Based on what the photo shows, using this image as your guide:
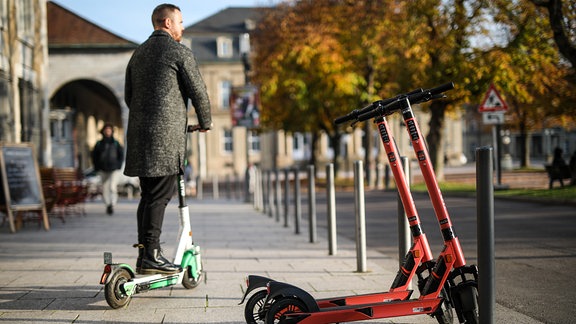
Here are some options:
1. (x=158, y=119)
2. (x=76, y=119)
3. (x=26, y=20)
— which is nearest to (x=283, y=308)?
(x=158, y=119)

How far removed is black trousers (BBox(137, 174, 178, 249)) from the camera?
5.19m

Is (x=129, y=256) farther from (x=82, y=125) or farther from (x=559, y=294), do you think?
(x=82, y=125)

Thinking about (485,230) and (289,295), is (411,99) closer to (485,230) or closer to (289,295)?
(485,230)

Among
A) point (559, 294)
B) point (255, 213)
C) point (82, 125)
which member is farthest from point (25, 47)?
point (82, 125)

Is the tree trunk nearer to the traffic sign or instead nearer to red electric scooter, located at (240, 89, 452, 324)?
the traffic sign

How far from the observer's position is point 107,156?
1428 centimetres

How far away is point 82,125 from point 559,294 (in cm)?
3645

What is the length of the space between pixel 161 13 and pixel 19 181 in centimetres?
663

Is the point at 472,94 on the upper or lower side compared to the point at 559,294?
upper

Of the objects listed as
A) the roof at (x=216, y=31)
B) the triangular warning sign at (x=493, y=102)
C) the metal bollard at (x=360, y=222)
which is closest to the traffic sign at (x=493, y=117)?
the triangular warning sign at (x=493, y=102)

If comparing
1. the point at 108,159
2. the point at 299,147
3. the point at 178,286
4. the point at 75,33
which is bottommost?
the point at 178,286

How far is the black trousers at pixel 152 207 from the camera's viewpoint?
17.0 feet

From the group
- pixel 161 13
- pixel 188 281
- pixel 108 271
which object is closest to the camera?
pixel 108 271

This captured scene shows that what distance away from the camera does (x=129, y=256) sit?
7.86m
